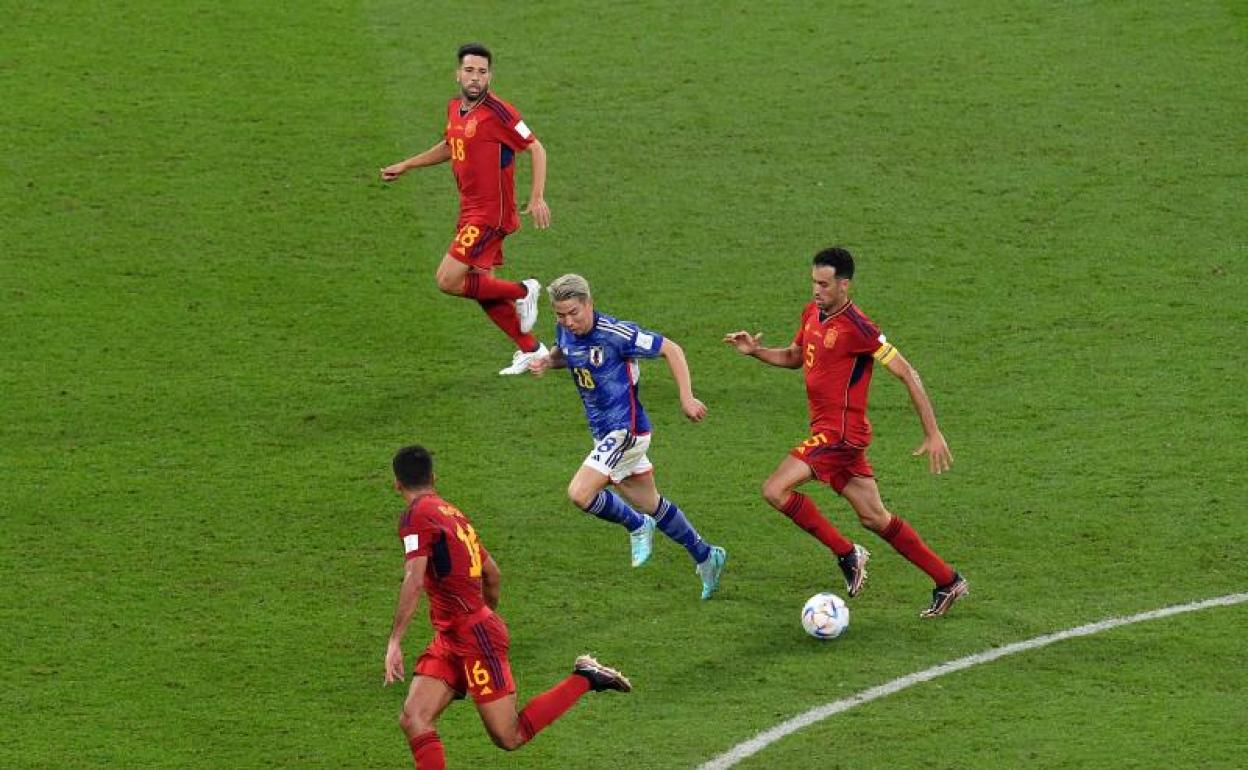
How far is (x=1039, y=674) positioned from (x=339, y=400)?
627cm

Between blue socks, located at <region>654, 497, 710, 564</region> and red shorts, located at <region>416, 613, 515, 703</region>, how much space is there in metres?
2.66

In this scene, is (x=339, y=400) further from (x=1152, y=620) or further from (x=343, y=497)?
(x=1152, y=620)

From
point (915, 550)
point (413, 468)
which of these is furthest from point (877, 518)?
point (413, 468)

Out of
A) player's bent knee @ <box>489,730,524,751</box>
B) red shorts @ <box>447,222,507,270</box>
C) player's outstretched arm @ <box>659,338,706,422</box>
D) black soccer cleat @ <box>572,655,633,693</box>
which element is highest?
red shorts @ <box>447,222,507,270</box>

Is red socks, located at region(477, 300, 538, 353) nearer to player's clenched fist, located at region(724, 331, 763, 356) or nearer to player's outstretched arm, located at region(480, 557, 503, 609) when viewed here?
player's clenched fist, located at region(724, 331, 763, 356)

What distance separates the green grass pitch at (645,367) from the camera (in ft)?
39.6

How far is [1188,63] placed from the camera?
68.7ft

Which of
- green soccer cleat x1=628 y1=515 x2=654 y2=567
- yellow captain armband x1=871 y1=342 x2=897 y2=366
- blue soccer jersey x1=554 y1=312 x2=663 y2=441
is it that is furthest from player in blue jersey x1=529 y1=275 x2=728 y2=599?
yellow captain armband x1=871 y1=342 x2=897 y2=366

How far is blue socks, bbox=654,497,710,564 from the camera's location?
13.2 meters

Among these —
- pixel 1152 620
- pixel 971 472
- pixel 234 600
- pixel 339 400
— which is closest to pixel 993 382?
pixel 971 472

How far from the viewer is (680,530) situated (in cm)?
1323

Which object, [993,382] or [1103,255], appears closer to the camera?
[993,382]

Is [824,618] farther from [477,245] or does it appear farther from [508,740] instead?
[477,245]

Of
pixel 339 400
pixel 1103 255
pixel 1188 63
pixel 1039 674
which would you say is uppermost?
pixel 1188 63
